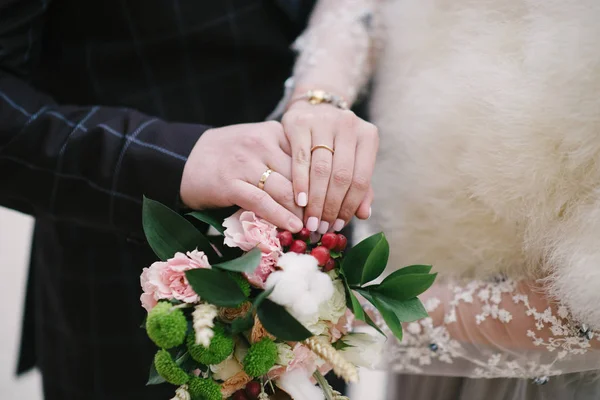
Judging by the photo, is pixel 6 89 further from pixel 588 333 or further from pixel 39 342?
pixel 588 333

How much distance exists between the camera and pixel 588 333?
2.25 feet

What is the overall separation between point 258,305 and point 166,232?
149 mm

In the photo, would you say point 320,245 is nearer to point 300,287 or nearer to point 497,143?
point 300,287

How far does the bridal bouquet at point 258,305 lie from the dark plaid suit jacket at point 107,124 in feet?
0.54

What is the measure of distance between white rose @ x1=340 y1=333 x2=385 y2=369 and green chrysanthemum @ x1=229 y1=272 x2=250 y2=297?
143 mm

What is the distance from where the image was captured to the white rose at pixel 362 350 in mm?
629

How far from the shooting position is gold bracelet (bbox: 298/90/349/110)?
84 centimetres

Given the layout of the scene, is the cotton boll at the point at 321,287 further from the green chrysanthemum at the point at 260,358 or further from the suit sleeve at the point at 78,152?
the suit sleeve at the point at 78,152

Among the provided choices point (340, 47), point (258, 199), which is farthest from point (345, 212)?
point (340, 47)

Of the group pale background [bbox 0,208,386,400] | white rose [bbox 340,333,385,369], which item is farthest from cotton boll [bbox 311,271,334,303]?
pale background [bbox 0,208,386,400]

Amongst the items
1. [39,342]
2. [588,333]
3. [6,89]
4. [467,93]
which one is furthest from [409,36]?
[39,342]

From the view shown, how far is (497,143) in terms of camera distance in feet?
2.35

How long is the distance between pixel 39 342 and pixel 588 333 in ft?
3.55

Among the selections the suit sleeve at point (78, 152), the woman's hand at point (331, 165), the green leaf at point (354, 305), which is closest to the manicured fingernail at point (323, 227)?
the woman's hand at point (331, 165)
